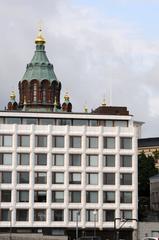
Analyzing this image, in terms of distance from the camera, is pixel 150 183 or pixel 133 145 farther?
pixel 150 183

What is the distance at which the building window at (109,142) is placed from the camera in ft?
429

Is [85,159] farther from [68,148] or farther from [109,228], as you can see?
[109,228]

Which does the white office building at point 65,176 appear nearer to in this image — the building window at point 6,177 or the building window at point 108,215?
the building window at point 6,177

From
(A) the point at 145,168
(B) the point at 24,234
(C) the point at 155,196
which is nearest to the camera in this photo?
(B) the point at 24,234

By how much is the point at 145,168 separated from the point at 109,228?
5760 cm

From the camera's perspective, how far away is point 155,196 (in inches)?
6747

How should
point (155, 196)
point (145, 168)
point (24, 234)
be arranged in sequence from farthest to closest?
point (145, 168)
point (155, 196)
point (24, 234)

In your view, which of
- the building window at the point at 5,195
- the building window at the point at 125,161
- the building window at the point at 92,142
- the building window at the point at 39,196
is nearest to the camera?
the building window at the point at 5,195

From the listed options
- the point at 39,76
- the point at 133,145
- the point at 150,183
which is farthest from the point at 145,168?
the point at 133,145

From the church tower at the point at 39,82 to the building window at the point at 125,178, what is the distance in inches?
2005

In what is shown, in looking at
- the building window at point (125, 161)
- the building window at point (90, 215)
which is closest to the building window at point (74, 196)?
the building window at point (90, 215)

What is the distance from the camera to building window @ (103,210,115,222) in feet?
426

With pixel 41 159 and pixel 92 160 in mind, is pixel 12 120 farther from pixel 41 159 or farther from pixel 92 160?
pixel 92 160

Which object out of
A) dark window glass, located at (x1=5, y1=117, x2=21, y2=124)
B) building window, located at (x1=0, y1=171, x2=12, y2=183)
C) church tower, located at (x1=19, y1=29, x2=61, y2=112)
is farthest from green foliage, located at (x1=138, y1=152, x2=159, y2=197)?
building window, located at (x1=0, y1=171, x2=12, y2=183)
